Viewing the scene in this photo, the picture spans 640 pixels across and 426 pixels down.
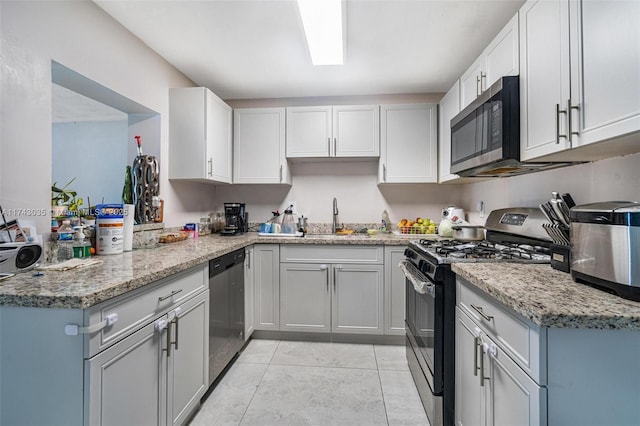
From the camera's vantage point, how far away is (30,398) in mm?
936

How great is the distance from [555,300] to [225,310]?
71.6 inches

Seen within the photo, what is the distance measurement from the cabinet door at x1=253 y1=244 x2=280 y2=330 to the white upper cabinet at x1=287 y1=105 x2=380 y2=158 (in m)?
1.03

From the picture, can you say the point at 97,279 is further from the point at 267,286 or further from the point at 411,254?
the point at 411,254

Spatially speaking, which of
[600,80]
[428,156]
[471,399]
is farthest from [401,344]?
[600,80]

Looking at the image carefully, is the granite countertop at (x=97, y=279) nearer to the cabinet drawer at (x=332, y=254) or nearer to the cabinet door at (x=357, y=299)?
the cabinet drawer at (x=332, y=254)

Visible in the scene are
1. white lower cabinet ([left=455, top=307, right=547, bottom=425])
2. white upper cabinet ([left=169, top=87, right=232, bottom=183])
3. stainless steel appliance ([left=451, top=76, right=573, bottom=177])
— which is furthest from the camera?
white upper cabinet ([left=169, top=87, right=232, bottom=183])

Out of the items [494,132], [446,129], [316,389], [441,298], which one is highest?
[446,129]

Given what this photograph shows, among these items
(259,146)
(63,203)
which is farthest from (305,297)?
(63,203)

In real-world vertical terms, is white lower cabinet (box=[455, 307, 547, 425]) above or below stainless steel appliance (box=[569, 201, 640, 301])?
below

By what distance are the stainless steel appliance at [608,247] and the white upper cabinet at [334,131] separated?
78.0 inches

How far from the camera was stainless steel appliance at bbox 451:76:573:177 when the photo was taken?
1474mm

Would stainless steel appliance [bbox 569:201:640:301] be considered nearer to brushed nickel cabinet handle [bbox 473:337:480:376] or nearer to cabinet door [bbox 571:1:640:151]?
cabinet door [bbox 571:1:640:151]

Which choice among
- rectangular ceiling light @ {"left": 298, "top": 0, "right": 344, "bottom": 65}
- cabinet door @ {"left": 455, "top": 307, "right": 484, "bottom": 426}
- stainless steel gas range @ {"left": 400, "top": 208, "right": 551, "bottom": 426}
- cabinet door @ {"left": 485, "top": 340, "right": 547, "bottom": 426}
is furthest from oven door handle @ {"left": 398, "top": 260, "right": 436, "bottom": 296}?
rectangular ceiling light @ {"left": 298, "top": 0, "right": 344, "bottom": 65}

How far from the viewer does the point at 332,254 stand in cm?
253
